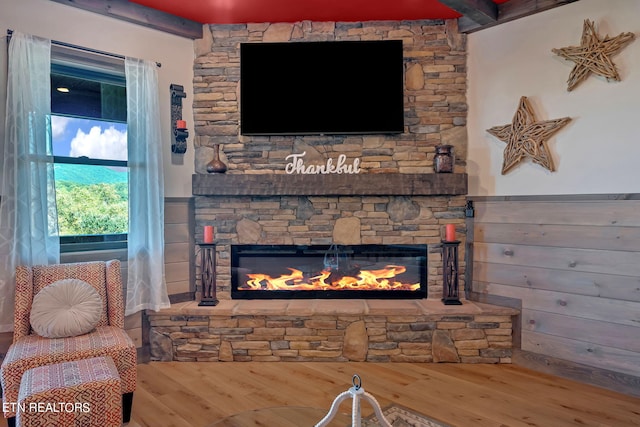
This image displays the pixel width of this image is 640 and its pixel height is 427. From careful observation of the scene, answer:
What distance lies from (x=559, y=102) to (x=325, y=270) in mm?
2235

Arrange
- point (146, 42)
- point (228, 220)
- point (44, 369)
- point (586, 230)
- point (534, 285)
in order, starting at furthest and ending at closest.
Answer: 1. point (228, 220)
2. point (146, 42)
3. point (534, 285)
4. point (586, 230)
5. point (44, 369)

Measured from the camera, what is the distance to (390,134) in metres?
3.57

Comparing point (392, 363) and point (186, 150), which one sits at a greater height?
point (186, 150)

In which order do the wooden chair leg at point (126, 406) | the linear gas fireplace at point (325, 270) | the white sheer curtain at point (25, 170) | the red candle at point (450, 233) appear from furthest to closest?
1. the linear gas fireplace at point (325, 270)
2. the red candle at point (450, 233)
3. the white sheer curtain at point (25, 170)
4. the wooden chair leg at point (126, 406)

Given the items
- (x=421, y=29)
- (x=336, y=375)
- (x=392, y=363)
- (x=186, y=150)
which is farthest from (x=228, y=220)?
(x=421, y=29)

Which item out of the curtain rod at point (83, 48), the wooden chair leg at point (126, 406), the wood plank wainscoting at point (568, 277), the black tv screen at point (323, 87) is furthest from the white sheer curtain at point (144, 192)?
the wood plank wainscoting at point (568, 277)

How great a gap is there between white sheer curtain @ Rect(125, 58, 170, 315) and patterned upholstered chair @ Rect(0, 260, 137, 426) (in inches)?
16.4

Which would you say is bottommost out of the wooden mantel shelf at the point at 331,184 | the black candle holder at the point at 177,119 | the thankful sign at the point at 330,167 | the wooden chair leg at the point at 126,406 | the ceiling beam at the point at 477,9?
the wooden chair leg at the point at 126,406

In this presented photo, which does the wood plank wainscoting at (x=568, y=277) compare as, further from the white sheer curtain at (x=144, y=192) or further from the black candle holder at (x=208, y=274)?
the white sheer curtain at (x=144, y=192)

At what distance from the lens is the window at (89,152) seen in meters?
3.06

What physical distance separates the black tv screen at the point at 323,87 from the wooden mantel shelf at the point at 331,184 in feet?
1.31

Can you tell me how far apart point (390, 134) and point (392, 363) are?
1.86m

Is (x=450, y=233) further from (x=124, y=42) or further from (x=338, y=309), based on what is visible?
(x=124, y=42)

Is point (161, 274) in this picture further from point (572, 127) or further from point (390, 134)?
point (572, 127)
